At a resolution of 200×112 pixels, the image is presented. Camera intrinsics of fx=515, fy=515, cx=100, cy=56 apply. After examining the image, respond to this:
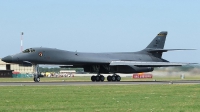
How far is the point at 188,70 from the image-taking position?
197 ft

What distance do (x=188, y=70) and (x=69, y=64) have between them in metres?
14.3

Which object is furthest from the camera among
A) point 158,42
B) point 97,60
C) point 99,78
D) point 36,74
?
point 158,42

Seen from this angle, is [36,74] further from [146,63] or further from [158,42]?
[158,42]

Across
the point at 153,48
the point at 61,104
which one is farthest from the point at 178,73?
the point at 61,104

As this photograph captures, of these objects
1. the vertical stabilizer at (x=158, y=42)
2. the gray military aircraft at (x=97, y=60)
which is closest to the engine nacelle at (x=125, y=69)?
the gray military aircraft at (x=97, y=60)

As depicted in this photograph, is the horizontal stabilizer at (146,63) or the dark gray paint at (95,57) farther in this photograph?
the horizontal stabilizer at (146,63)

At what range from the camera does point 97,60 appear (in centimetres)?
5559

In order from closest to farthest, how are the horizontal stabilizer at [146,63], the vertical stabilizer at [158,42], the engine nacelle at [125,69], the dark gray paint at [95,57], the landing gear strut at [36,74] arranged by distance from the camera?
the landing gear strut at [36,74] → the dark gray paint at [95,57] → the horizontal stabilizer at [146,63] → the engine nacelle at [125,69] → the vertical stabilizer at [158,42]

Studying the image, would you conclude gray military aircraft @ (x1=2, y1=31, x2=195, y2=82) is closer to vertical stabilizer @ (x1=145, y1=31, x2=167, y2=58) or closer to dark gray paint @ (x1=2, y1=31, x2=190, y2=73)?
dark gray paint @ (x1=2, y1=31, x2=190, y2=73)

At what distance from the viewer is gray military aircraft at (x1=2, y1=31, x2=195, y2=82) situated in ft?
171

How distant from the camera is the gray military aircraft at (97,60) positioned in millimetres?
52219

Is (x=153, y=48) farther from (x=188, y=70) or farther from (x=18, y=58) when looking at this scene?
(x=18, y=58)

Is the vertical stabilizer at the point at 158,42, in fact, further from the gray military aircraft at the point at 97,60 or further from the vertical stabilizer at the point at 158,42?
the gray military aircraft at the point at 97,60

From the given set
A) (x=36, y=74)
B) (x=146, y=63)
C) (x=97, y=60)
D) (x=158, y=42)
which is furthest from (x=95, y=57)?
(x=158, y=42)
